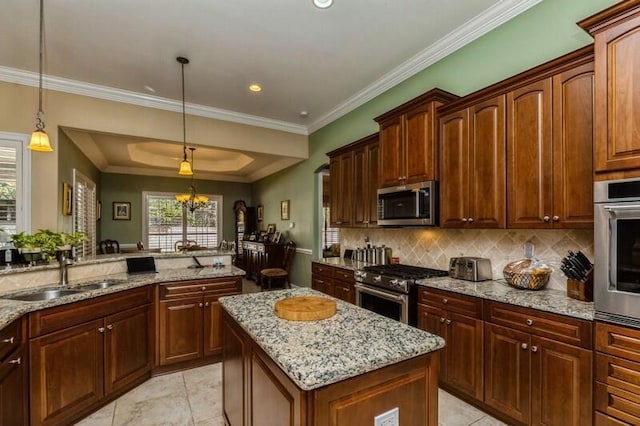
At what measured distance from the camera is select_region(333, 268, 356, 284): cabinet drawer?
12.0 feet

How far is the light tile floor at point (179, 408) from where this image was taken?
229 centimetres

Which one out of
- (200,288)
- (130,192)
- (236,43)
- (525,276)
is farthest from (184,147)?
(130,192)

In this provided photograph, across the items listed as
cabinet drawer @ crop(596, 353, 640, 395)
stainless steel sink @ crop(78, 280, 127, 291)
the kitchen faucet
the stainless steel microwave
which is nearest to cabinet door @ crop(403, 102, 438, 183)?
the stainless steel microwave

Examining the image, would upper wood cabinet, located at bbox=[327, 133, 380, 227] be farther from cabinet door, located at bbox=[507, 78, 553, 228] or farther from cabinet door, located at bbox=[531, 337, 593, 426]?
cabinet door, located at bbox=[531, 337, 593, 426]

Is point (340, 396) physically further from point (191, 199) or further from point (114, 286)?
point (191, 199)

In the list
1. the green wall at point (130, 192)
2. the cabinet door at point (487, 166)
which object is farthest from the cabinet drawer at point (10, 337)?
the green wall at point (130, 192)

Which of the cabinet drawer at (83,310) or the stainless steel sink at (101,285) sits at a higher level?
the stainless steel sink at (101,285)

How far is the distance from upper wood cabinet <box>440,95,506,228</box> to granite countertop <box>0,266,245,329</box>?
2312 millimetres

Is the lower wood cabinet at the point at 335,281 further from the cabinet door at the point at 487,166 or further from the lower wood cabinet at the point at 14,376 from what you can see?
the lower wood cabinet at the point at 14,376

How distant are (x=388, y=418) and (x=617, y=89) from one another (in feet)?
6.83

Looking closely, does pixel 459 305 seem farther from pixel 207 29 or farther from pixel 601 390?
pixel 207 29

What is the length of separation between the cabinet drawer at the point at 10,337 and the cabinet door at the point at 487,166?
3.27 meters

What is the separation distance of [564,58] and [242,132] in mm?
4223

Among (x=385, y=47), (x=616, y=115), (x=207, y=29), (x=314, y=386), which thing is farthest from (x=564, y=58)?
(x=207, y=29)
